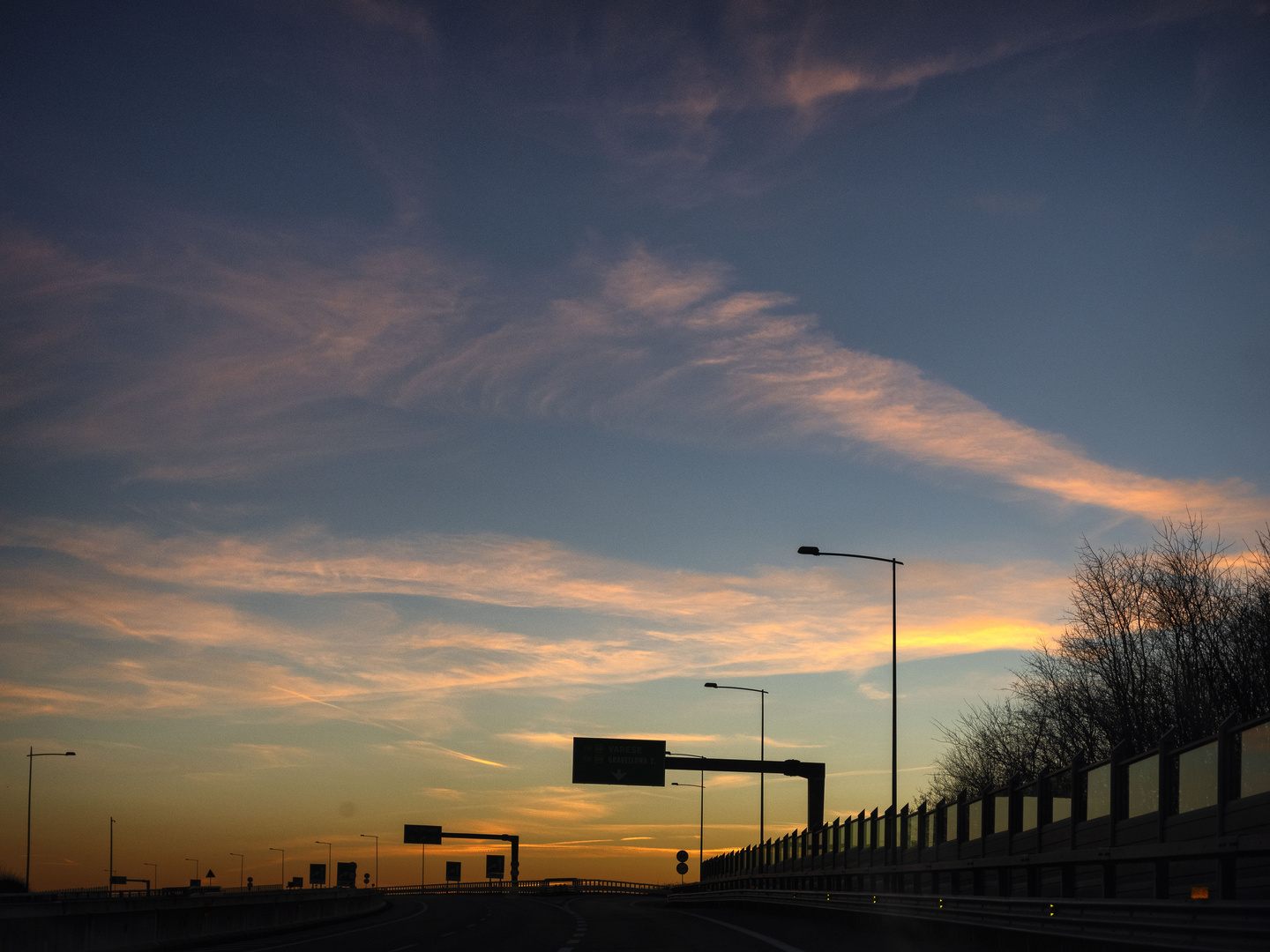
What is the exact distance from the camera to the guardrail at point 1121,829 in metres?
13.8

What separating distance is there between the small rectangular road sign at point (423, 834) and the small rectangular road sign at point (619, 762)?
216 ft

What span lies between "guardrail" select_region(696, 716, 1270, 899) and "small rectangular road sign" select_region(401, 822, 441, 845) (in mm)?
104113

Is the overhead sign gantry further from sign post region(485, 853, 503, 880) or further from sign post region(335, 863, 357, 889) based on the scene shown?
sign post region(485, 853, 503, 880)

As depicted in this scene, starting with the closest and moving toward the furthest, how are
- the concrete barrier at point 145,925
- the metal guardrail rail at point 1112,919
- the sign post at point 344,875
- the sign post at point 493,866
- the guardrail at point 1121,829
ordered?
1. the metal guardrail rail at point 1112,919
2. the guardrail at point 1121,829
3. the concrete barrier at point 145,925
4. the sign post at point 344,875
5. the sign post at point 493,866

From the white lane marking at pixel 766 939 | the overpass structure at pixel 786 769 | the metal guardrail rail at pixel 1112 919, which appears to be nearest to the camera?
the metal guardrail rail at pixel 1112 919

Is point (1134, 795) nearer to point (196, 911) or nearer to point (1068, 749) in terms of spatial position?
point (196, 911)

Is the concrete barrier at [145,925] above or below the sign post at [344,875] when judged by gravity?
above

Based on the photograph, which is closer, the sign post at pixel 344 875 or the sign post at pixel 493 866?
the sign post at pixel 344 875

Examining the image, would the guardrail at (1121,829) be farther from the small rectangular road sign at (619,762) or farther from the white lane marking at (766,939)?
the small rectangular road sign at (619,762)

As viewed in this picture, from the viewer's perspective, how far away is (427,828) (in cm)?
12912

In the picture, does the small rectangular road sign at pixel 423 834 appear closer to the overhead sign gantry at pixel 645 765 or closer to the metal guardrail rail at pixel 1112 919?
the overhead sign gantry at pixel 645 765

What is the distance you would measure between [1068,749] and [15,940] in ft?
195

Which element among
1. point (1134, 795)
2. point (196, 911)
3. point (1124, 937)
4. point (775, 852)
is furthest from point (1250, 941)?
point (775, 852)

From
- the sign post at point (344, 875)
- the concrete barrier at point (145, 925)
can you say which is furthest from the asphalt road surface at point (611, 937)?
the sign post at point (344, 875)
